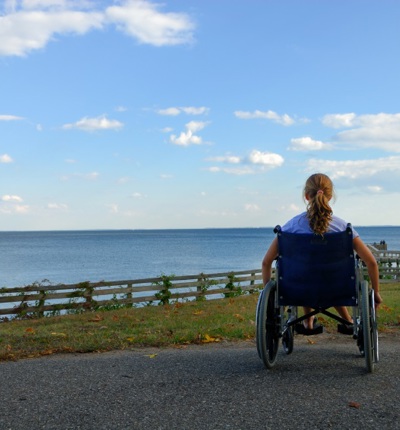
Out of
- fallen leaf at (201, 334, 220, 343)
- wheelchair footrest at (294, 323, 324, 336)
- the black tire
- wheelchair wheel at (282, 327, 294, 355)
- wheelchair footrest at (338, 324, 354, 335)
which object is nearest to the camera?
the black tire

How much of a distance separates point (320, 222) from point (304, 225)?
20 cm

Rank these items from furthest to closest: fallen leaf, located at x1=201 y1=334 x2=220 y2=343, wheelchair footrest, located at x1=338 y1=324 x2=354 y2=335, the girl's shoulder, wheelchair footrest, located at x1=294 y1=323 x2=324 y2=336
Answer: fallen leaf, located at x1=201 y1=334 x2=220 y2=343
wheelchair footrest, located at x1=294 y1=323 x2=324 y2=336
wheelchair footrest, located at x1=338 y1=324 x2=354 y2=335
the girl's shoulder

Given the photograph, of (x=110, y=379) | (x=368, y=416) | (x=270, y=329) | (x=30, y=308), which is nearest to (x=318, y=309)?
(x=270, y=329)

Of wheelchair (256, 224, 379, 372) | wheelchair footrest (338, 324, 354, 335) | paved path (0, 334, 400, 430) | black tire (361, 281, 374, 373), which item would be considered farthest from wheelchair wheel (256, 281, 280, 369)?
black tire (361, 281, 374, 373)

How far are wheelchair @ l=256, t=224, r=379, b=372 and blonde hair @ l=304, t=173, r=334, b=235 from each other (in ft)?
Answer: 0.35

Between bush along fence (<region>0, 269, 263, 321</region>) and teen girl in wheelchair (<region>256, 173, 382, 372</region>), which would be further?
bush along fence (<region>0, 269, 263, 321</region>)

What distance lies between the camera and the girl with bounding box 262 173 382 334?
5.39 meters

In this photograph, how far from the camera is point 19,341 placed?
8.18 meters

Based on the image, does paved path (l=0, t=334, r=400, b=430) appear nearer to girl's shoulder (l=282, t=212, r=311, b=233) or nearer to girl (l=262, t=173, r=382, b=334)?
girl (l=262, t=173, r=382, b=334)

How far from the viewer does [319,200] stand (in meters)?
5.43

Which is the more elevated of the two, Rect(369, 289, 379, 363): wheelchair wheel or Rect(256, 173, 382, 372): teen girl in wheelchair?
Rect(256, 173, 382, 372): teen girl in wheelchair

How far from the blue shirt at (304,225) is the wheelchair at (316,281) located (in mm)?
102

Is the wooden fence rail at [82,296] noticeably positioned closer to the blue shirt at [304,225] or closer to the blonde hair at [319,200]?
the blue shirt at [304,225]

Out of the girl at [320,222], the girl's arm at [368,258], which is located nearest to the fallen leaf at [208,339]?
the girl at [320,222]
